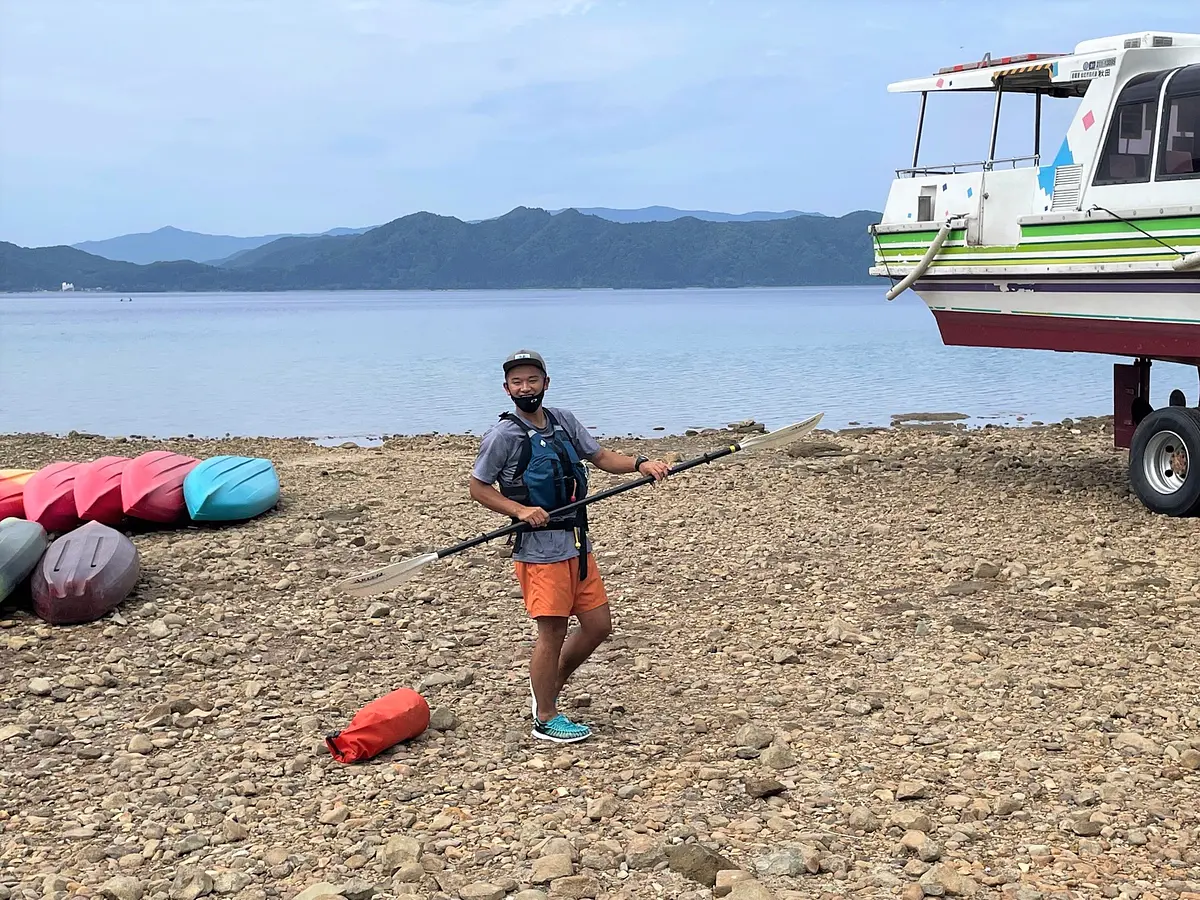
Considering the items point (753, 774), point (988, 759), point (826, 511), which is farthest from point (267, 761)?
point (826, 511)

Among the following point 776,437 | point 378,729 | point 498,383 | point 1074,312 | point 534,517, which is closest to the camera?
point 534,517

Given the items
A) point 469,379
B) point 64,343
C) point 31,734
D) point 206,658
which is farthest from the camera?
point 64,343

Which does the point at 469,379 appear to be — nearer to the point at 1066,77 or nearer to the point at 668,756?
the point at 1066,77

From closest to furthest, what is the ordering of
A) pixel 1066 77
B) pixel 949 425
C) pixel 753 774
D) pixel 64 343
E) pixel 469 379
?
pixel 753 774
pixel 1066 77
pixel 949 425
pixel 469 379
pixel 64 343

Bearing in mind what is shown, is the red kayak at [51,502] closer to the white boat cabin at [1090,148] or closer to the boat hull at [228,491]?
the boat hull at [228,491]

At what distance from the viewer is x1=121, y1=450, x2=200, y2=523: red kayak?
10812 mm

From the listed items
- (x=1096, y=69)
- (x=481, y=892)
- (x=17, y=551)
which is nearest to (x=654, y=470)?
(x=481, y=892)

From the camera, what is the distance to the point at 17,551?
27.8 feet

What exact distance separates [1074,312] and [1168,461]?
1.53 metres

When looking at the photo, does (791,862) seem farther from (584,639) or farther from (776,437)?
(776,437)

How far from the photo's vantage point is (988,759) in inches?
230

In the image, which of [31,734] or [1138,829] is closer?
[1138,829]

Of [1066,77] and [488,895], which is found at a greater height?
[1066,77]

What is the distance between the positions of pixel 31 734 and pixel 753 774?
3.59 meters
